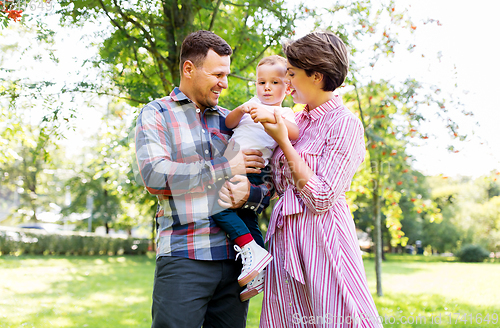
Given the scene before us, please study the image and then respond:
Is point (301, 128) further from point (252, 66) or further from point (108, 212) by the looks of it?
point (108, 212)

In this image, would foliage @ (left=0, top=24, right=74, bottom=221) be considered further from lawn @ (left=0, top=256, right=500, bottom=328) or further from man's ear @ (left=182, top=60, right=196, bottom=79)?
lawn @ (left=0, top=256, right=500, bottom=328)

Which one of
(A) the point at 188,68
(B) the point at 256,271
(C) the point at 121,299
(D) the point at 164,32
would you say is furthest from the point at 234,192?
(C) the point at 121,299

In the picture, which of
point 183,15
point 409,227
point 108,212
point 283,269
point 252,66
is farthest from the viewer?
point 409,227

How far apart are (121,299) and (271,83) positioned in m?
7.25

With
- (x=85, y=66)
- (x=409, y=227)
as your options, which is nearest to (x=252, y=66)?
(x=85, y=66)

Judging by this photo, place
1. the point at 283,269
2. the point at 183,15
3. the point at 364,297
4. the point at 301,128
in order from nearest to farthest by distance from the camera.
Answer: the point at 364,297
the point at 283,269
the point at 301,128
the point at 183,15

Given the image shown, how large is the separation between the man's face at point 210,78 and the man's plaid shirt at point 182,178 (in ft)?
0.36

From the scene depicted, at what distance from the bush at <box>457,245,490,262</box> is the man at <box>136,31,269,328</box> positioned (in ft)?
74.3

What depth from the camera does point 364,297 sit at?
5.63 ft

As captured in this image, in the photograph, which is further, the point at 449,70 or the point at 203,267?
the point at 449,70

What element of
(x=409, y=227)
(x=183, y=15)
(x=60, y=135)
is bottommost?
(x=409, y=227)

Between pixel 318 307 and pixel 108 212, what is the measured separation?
21141 millimetres

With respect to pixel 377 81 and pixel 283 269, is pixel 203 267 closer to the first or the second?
pixel 283 269

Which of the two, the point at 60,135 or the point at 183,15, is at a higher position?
the point at 183,15
